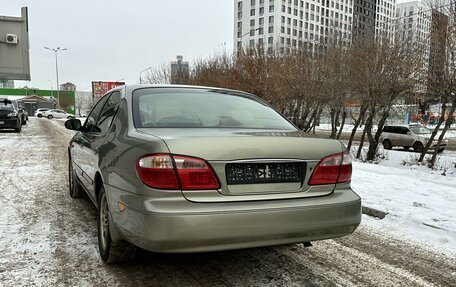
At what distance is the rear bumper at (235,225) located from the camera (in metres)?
2.49

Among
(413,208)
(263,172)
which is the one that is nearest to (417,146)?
(413,208)

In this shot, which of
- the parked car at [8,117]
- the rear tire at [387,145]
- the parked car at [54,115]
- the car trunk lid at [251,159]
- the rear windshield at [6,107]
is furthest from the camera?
the parked car at [54,115]

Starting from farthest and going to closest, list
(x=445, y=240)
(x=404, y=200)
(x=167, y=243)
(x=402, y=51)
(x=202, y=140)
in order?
(x=402, y=51)
(x=404, y=200)
(x=445, y=240)
(x=202, y=140)
(x=167, y=243)

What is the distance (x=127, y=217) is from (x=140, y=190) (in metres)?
0.28

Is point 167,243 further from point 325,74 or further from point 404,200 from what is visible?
point 325,74

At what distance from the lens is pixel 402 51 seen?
1290 centimetres

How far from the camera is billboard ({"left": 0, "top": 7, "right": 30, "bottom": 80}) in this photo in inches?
929

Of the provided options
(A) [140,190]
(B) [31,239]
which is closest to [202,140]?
(A) [140,190]

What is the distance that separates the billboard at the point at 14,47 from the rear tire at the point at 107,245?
24105 millimetres

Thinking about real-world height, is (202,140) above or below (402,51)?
below

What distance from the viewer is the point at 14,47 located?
23.9m

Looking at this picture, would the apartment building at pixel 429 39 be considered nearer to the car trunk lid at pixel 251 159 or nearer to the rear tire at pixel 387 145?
the rear tire at pixel 387 145

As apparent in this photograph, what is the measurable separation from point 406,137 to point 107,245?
2075 centimetres

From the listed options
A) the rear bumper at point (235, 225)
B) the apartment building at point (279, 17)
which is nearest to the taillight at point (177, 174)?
the rear bumper at point (235, 225)
